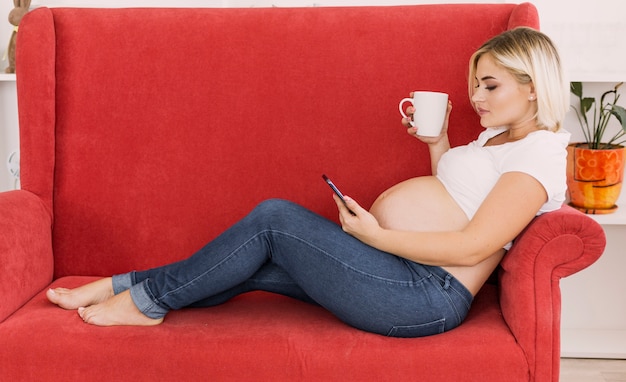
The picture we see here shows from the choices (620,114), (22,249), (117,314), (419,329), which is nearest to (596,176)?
(620,114)

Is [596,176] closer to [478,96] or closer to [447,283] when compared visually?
[478,96]

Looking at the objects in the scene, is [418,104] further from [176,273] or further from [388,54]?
[176,273]

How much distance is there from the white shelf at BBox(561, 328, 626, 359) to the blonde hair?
107 cm

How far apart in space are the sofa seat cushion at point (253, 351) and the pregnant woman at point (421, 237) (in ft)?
0.17

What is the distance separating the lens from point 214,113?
197 centimetres

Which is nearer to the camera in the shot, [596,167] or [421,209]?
[421,209]

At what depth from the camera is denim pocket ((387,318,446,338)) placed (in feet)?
5.00

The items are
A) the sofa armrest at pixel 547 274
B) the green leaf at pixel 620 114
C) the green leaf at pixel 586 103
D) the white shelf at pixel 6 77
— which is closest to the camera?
the sofa armrest at pixel 547 274

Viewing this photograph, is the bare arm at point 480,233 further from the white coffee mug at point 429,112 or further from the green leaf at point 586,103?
the green leaf at point 586,103

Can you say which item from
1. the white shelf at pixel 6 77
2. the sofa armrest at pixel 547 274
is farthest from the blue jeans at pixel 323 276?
the white shelf at pixel 6 77

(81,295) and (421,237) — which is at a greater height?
(421,237)

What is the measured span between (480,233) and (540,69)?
1.20 ft

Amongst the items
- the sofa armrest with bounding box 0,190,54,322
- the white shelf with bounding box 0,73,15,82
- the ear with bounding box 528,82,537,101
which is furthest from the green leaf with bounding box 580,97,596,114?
the white shelf with bounding box 0,73,15,82

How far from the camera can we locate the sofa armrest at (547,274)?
146 cm
